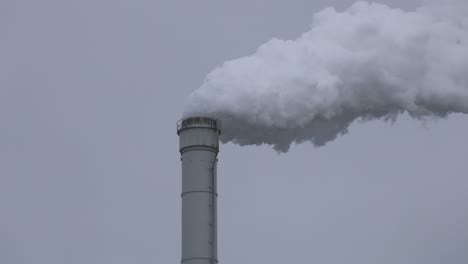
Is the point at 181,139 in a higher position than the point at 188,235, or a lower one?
higher

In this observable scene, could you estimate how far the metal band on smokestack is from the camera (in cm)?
4500

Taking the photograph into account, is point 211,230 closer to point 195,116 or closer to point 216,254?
point 216,254

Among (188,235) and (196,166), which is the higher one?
(196,166)

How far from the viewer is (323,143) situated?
4966 centimetres

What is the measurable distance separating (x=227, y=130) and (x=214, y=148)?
8.79ft

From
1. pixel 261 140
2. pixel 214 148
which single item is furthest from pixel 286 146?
pixel 214 148

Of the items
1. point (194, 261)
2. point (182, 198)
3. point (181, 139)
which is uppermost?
point (181, 139)

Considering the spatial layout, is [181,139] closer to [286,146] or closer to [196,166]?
[196,166]

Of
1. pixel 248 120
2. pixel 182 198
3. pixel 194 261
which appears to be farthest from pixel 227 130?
pixel 194 261

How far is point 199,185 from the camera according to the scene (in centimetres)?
4534

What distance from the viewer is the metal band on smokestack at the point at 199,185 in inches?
1772

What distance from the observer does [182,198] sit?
45.9 m

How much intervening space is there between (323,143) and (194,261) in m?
10.8

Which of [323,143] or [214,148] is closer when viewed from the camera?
[214,148]
